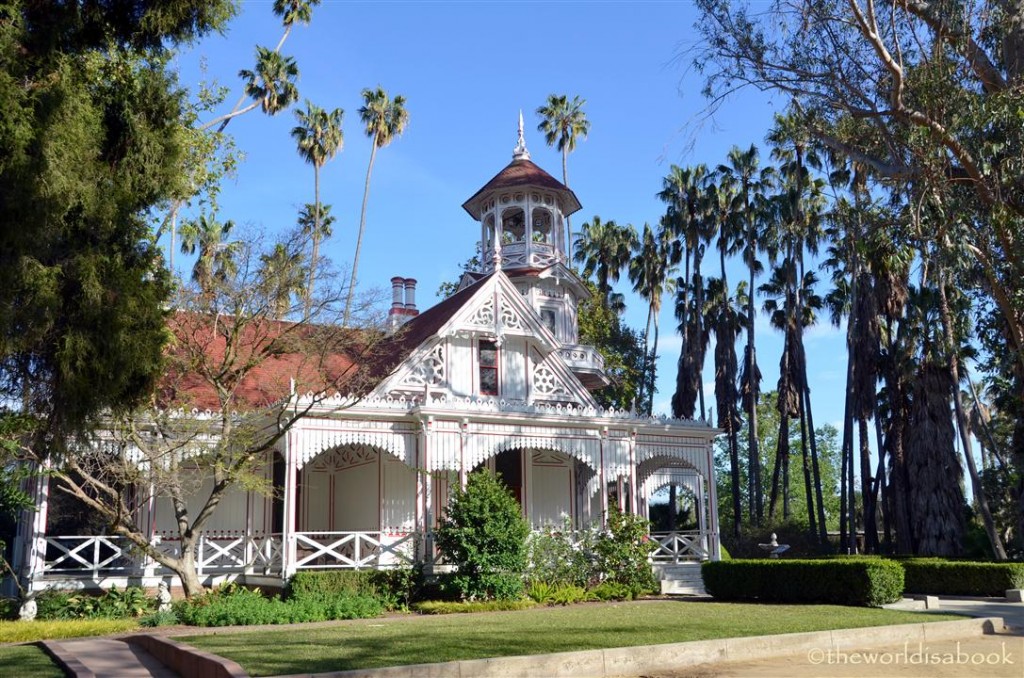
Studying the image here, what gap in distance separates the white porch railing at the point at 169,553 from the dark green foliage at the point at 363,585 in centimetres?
167

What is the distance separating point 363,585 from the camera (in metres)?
20.2

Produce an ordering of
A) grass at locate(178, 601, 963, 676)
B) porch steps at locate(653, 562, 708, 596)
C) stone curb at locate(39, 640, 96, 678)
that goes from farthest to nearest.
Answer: porch steps at locate(653, 562, 708, 596)
grass at locate(178, 601, 963, 676)
stone curb at locate(39, 640, 96, 678)

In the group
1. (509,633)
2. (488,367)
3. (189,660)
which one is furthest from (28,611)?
(488,367)

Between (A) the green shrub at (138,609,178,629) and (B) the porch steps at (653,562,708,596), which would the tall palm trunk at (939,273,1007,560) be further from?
(A) the green shrub at (138,609,178,629)

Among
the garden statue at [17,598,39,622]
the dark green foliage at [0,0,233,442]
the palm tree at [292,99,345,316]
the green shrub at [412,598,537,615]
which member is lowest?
the green shrub at [412,598,537,615]

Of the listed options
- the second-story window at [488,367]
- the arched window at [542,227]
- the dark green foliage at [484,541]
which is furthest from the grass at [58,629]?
the arched window at [542,227]

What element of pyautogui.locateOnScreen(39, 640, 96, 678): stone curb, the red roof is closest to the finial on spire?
the red roof

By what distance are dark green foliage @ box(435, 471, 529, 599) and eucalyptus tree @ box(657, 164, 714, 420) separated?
2688cm

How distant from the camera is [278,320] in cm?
2131

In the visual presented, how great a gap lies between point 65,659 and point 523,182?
25.9 metres

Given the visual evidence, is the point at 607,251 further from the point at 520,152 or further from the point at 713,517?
the point at 713,517

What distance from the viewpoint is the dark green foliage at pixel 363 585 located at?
19547 mm

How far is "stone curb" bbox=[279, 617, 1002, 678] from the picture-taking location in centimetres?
968

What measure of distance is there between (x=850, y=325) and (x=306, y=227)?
28450 mm
